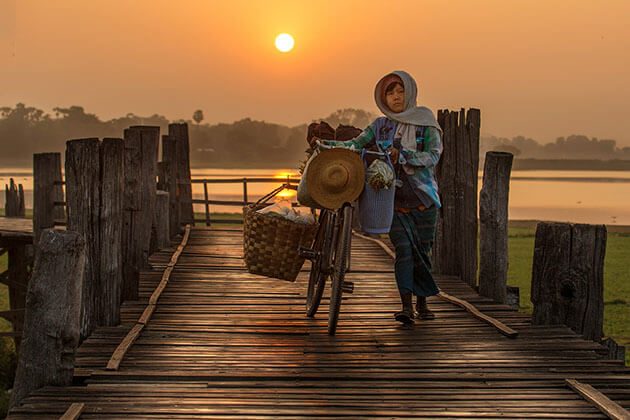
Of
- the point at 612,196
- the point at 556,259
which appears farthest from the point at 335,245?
the point at 612,196

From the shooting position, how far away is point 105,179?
23.1 ft

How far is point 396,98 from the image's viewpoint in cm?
727

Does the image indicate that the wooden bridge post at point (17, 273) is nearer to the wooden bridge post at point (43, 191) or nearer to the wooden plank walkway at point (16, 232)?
the wooden plank walkway at point (16, 232)

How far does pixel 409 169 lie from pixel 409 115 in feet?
1.34

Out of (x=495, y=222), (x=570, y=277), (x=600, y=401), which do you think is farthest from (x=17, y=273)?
(x=600, y=401)

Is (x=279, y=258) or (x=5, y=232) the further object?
(x=5, y=232)

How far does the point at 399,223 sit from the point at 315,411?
2723mm

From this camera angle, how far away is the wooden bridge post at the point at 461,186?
9.81m

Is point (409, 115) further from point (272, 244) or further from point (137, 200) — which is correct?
point (137, 200)

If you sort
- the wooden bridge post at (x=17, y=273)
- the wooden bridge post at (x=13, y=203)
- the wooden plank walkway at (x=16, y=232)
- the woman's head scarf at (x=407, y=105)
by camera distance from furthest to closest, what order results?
the wooden bridge post at (x=13, y=203), the wooden bridge post at (x=17, y=273), the wooden plank walkway at (x=16, y=232), the woman's head scarf at (x=407, y=105)

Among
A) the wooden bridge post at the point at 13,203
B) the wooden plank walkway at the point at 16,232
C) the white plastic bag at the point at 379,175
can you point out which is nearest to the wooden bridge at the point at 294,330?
the white plastic bag at the point at 379,175

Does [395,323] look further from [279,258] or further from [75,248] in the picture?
[75,248]

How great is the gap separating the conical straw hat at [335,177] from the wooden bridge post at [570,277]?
146cm

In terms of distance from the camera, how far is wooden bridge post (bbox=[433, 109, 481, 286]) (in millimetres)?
9812
